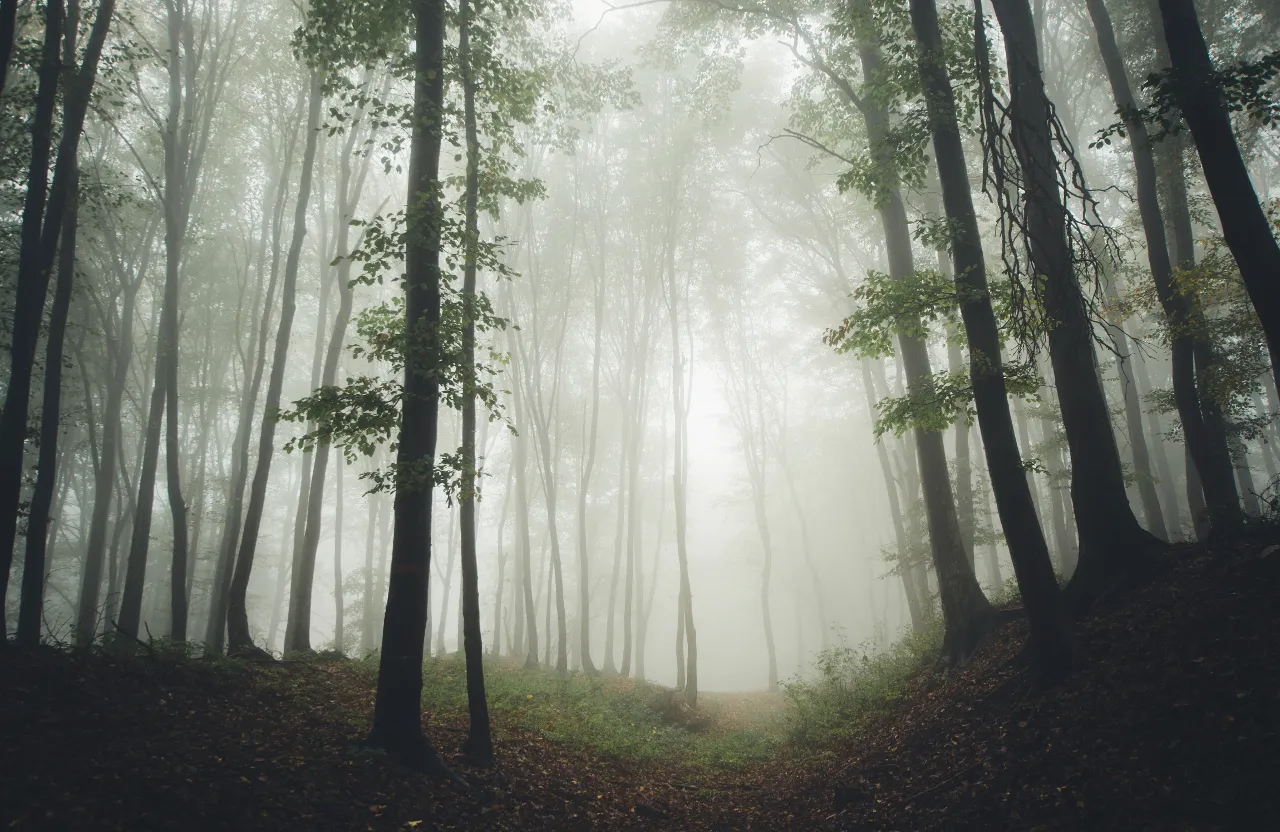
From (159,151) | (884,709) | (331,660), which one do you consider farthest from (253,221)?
(884,709)

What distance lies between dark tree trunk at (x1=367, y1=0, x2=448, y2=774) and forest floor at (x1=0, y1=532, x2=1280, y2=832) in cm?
42

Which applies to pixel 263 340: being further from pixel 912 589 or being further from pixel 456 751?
pixel 912 589

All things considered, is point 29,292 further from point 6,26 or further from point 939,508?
point 939,508

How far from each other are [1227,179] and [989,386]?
2.49 m

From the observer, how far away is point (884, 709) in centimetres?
911

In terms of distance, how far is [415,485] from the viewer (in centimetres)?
590

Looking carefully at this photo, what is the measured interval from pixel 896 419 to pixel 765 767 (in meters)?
6.19

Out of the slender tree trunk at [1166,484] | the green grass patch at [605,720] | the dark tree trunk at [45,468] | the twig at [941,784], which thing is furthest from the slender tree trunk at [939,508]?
the slender tree trunk at [1166,484]

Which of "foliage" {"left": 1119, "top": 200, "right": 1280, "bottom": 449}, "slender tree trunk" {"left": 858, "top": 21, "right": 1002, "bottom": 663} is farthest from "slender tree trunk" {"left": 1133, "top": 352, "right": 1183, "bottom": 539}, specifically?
"slender tree trunk" {"left": 858, "top": 21, "right": 1002, "bottom": 663}

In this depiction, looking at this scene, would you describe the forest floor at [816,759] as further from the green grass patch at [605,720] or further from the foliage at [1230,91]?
the foliage at [1230,91]

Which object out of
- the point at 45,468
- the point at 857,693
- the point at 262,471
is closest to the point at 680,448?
the point at 857,693

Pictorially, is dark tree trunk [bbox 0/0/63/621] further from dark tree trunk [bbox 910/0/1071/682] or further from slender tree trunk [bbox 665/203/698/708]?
slender tree trunk [bbox 665/203/698/708]

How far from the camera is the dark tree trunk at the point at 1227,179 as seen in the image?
4660 mm

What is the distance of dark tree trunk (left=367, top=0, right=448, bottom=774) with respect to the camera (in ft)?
19.1
